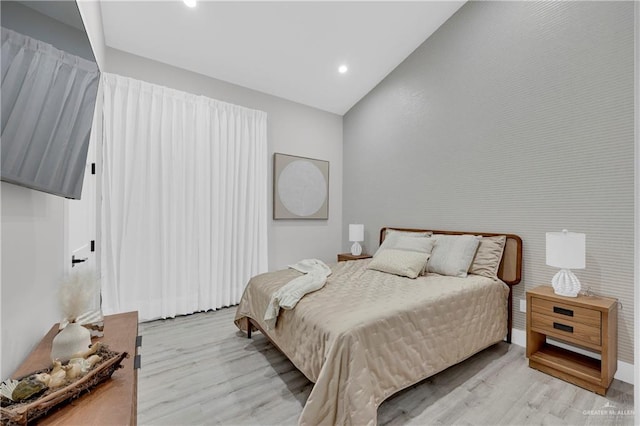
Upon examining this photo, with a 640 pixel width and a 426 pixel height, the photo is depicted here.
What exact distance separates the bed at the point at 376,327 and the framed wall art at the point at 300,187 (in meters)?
1.63

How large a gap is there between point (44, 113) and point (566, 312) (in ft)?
10.5

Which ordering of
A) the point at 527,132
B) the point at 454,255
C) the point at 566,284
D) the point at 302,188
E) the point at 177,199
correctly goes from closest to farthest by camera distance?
the point at 566,284
the point at 527,132
the point at 454,255
the point at 177,199
the point at 302,188

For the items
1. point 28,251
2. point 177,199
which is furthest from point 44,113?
point 177,199

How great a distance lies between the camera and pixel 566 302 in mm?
1937

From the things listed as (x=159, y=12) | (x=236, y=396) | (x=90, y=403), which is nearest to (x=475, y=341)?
(x=236, y=396)

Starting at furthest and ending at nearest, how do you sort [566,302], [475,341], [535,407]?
[475,341] → [566,302] → [535,407]

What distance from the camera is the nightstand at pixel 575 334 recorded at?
1.78m

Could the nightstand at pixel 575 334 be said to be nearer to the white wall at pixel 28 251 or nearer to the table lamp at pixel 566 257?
the table lamp at pixel 566 257

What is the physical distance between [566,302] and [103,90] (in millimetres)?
4602

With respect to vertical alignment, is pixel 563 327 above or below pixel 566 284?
below

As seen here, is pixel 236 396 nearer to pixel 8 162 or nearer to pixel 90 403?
pixel 90 403

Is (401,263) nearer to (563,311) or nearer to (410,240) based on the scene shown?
(410,240)

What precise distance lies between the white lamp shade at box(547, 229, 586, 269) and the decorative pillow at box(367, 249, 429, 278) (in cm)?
98

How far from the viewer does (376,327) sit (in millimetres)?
1501
